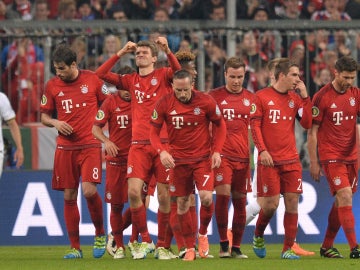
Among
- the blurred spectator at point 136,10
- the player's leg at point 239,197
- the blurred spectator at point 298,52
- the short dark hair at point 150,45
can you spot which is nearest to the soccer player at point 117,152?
the short dark hair at point 150,45

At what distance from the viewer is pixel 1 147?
659 inches

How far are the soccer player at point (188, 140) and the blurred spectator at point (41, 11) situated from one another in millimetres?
7848

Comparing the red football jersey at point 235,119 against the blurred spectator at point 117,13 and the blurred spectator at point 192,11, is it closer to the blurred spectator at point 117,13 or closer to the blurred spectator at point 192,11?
the blurred spectator at point 117,13

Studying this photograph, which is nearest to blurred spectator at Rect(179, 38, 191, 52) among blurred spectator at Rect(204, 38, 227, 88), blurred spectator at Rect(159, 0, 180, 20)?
blurred spectator at Rect(204, 38, 227, 88)

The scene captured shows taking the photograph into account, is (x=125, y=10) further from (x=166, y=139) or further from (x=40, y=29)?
(x=166, y=139)

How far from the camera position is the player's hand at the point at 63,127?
16.5 meters

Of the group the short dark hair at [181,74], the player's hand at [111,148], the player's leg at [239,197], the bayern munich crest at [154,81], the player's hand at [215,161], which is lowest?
the player's leg at [239,197]

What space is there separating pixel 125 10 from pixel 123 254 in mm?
7985

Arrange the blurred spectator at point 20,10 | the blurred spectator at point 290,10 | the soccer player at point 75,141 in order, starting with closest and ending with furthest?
the soccer player at point 75,141
the blurred spectator at point 20,10
the blurred spectator at point 290,10

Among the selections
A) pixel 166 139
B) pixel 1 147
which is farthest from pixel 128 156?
pixel 1 147

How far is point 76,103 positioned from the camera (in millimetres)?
16766

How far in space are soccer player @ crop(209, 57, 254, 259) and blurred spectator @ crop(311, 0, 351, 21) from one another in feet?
24.9

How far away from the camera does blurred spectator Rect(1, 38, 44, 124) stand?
2145 cm

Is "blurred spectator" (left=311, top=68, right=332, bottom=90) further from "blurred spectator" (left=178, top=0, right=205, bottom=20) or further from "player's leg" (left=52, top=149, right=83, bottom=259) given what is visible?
"player's leg" (left=52, top=149, right=83, bottom=259)
